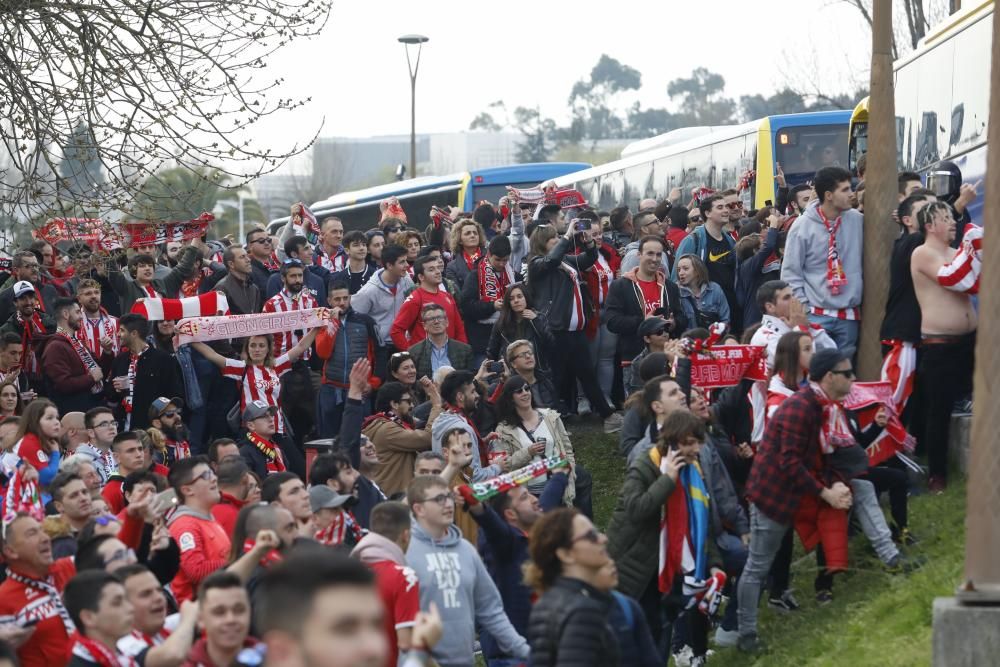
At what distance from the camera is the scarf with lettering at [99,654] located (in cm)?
653

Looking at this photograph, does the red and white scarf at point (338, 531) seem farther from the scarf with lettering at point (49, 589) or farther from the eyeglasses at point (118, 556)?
the scarf with lettering at point (49, 589)

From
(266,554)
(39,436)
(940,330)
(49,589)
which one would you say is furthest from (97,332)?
(940,330)

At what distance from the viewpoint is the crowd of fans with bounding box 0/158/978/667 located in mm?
6605

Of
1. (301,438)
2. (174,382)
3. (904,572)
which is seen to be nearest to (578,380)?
(301,438)

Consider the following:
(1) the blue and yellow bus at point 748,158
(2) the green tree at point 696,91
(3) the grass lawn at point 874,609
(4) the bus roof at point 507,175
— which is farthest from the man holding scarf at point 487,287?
(2) the green tree at point 696,91

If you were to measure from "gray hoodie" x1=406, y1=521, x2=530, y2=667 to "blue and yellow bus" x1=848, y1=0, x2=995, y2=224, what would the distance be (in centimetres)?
680

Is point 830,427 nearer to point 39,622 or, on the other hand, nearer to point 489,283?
point 39,622

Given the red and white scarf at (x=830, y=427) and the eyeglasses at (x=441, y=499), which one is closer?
the eyeglasses at (x=441, y=499)

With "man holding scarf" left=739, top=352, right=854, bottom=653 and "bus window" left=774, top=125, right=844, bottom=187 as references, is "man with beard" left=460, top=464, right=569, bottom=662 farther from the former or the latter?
"bus window" left=774, top=125, right=844, bottom=187

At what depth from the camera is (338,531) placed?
911 centimetres

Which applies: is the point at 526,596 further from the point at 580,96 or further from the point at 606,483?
the point at 580,96

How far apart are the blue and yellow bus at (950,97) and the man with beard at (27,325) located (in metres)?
7.68

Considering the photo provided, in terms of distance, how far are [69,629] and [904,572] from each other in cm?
503

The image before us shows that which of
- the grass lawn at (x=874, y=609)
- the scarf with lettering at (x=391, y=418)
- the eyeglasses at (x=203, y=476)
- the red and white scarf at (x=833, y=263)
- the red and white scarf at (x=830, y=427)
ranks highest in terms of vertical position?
the red and white scarf at (x=833, y=263)
